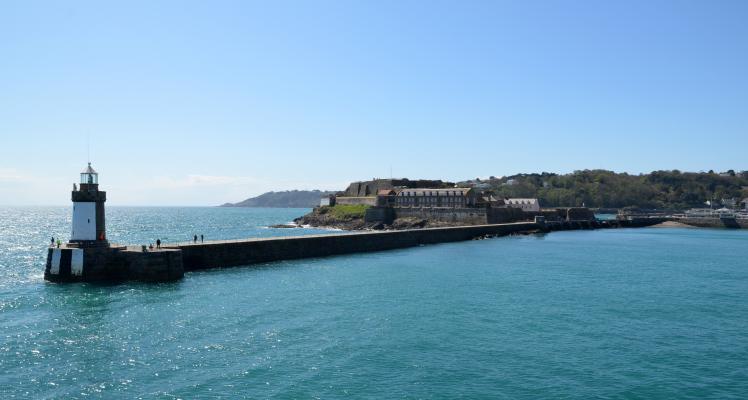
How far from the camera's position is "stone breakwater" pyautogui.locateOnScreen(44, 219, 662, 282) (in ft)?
125

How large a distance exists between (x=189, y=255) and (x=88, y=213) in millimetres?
8526

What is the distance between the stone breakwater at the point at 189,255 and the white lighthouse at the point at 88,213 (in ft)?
3.49

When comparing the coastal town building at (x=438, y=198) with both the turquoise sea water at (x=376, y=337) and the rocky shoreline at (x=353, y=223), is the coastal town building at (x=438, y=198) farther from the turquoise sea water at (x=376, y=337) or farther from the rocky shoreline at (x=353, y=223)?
the turquoise sea water at (x=376, y=337)

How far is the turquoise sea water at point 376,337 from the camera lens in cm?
1845

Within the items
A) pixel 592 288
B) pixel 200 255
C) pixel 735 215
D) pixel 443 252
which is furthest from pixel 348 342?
pixel 735 215

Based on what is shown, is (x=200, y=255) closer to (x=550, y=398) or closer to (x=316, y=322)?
(x=316, y=322)

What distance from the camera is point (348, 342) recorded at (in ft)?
76.5

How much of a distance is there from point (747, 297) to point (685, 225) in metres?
111

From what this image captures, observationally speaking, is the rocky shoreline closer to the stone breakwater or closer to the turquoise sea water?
the stone breakwater

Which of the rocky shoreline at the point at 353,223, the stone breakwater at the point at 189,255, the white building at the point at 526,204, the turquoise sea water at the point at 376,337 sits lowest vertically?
the turquoise sea water at the point at 376,337

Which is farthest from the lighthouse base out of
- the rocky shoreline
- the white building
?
the white building

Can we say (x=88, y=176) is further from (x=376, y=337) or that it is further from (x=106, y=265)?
(x=376, y=337)

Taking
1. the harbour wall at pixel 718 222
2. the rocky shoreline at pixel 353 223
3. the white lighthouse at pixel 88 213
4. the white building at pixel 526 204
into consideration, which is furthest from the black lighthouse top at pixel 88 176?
the harbour wall at pixel 718 222

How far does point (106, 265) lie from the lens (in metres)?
38.7
